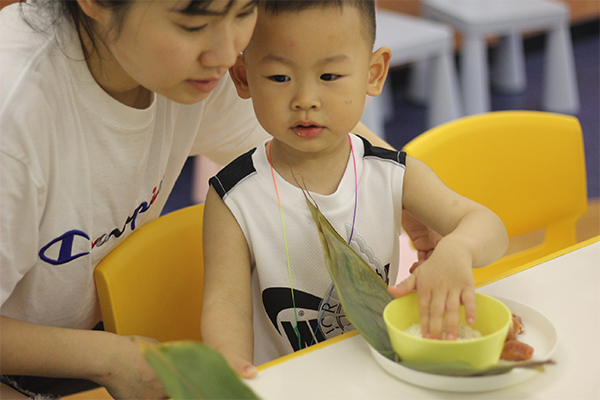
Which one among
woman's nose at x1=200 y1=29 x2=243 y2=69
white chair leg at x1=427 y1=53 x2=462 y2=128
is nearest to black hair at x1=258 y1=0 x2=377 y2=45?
woman's nose at x1=200 y1=29 x2=243 y2=69

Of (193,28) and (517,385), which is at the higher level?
(193,28)

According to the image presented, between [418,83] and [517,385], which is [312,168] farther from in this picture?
[418,83]

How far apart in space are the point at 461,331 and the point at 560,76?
3.10 m

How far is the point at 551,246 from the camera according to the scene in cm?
129

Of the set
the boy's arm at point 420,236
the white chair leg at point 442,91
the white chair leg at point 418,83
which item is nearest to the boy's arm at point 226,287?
the boy's arm at point 420,236

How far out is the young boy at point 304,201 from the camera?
2.38 ft

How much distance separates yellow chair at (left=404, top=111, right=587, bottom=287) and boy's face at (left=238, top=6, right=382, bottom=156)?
0.41 metres

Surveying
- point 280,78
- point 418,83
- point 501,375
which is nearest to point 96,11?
point 280,78

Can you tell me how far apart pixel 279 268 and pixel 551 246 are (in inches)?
27.6

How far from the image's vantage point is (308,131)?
78 cm

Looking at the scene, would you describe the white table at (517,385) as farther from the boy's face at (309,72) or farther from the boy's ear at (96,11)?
the boy's ear at (96,11)

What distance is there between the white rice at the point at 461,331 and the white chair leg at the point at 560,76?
3071mm

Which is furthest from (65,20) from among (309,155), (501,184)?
(501,184)

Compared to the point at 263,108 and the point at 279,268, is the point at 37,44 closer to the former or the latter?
the point at 263,108
